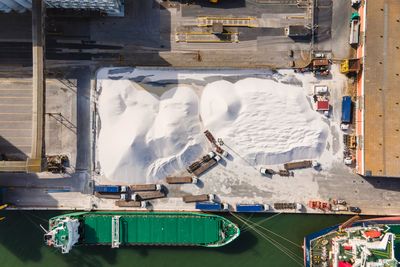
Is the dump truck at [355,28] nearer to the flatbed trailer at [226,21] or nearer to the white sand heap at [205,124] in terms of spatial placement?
the white sand heap at [205,124]

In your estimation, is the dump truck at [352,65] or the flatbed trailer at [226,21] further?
the flatbed trailer at [226,21]

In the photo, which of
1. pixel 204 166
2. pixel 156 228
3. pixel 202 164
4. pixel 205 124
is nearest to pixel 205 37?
pixel 205 124

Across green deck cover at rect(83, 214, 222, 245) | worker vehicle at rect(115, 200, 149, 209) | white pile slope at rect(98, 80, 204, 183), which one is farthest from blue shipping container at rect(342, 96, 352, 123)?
worker vehicle at rect(115, 200, 149, 209)

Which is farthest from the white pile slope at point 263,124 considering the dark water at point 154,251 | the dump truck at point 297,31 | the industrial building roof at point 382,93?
the dark water at point 154,251

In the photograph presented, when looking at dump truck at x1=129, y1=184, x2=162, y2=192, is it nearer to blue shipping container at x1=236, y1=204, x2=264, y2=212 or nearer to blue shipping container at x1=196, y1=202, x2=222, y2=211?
blue shipping container at x1=196, y1=202, x2=222, y2=211

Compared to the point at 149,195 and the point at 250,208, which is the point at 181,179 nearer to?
the point at 149,195

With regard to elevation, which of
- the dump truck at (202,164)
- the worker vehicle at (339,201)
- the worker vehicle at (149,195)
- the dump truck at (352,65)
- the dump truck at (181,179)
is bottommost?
the worker vehicle at (339,201)

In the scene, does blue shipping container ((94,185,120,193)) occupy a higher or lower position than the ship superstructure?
higher
